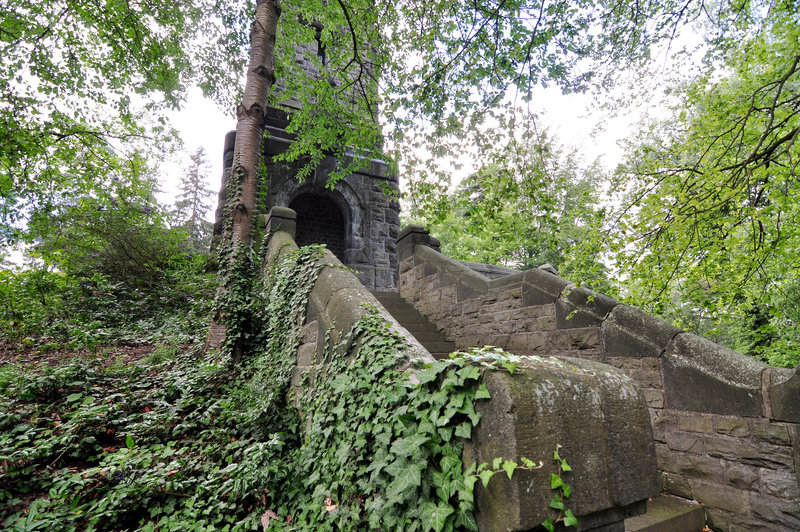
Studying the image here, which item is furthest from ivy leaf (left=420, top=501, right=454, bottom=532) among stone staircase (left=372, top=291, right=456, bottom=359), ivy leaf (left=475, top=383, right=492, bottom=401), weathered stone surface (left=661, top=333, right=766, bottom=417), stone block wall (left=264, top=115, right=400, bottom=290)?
stone block wall (left=264, top=115, right=400, bottom=290)

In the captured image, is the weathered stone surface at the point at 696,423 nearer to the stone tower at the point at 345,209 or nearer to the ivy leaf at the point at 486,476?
the ivy leaf at the point at 486,476

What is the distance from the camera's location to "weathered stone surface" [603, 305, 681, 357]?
3.45m

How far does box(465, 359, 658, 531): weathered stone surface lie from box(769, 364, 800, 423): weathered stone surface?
2022 mm

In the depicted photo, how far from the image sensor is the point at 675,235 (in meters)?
4.10

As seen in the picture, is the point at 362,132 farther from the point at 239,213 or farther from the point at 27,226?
the point at 27,226

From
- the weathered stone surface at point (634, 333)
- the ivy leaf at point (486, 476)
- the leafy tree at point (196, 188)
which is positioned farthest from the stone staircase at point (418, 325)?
the leafy tree at point (196, 188)

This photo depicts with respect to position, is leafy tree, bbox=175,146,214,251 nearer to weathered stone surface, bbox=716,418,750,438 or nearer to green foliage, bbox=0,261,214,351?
green foliage, bbox=0,261,214,351

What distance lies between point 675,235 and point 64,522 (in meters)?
5.85

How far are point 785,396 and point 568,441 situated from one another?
2.55 metres

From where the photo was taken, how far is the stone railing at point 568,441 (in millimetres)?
1335

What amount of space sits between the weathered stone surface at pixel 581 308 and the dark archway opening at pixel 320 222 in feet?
24.3

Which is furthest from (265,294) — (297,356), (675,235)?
(675,235)

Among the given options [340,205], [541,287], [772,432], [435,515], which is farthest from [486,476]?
[340,205]

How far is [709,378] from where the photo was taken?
309cm
